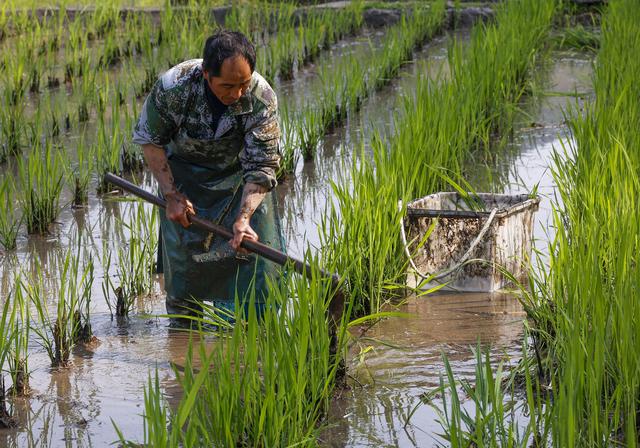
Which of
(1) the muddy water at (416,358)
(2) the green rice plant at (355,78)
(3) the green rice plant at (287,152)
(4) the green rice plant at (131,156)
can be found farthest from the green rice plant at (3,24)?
(1) the muddy water at (416,358)

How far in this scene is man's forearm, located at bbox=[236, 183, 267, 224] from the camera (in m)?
3.49

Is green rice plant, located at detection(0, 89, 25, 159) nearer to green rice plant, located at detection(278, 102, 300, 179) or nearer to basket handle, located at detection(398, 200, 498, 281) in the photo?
green rice plant, located at detection(278, 102, 300, 179)

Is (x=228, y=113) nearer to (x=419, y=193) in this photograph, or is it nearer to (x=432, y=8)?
(x=419, y=193)

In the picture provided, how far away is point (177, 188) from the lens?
3.81 meters

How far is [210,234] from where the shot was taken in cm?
382

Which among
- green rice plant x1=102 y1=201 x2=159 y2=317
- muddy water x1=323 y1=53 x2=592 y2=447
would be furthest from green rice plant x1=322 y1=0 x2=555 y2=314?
green rice plant x1=102 y1=201 x2=159 y2=317

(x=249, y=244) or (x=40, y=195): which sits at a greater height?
(x=249, y=244)

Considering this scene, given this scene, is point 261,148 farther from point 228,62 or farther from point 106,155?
point 106,155

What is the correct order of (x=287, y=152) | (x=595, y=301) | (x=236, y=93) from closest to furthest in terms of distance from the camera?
(x=595, y=301) < (x=236, y=93) < (x=287, y=152)

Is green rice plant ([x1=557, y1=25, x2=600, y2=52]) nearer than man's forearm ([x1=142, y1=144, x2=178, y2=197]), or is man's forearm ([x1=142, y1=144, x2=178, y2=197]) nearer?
man's forearm ([x1=142, y1=144, x2=178, y2=197])

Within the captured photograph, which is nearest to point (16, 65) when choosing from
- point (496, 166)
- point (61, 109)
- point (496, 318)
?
point (61, 109)

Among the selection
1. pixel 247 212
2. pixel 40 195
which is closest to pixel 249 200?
pixel 247 212

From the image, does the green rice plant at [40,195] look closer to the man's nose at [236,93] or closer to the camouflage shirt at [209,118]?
the camouflage shirt at [209,118]

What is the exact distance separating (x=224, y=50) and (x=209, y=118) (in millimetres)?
377
